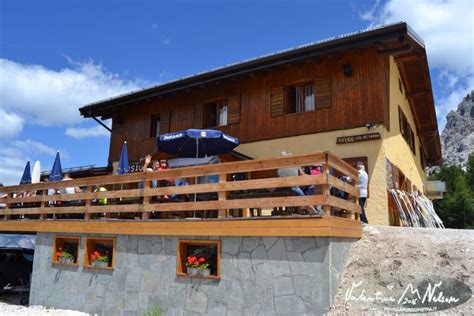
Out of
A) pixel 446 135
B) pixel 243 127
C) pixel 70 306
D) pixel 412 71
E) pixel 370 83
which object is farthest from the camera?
pixel 446 135

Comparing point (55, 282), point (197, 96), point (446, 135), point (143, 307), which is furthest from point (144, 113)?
point (446, 135)

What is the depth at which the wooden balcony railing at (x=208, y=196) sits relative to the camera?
7.06m

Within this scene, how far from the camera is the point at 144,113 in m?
17.7

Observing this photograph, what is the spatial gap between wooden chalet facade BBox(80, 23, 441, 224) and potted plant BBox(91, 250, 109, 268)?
6100mm

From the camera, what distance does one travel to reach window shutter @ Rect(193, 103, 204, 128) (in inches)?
614

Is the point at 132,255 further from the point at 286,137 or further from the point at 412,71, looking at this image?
the point at 412,71

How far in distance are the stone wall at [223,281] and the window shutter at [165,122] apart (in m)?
7.30

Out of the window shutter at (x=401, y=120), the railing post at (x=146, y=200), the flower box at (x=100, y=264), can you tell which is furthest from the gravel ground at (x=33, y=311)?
the window shutter at (x=401, y=120)

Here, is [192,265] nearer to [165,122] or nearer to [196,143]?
[196,143]

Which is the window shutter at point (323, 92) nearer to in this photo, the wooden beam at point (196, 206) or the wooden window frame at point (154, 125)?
the wooden beam at point (196, 206)

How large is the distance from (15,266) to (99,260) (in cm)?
572

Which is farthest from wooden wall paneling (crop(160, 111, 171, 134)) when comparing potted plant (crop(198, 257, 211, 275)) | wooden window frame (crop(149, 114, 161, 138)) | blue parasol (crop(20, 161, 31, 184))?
potted plant (crop(198, 257, 211, 275))

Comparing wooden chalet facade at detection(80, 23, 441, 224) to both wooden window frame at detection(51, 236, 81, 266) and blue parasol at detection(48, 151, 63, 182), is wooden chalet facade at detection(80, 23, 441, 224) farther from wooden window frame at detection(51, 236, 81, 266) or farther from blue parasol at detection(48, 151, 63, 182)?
wooden window frame at detection(51, 236, 81, 266)

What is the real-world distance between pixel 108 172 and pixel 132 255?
10147 millimetres
